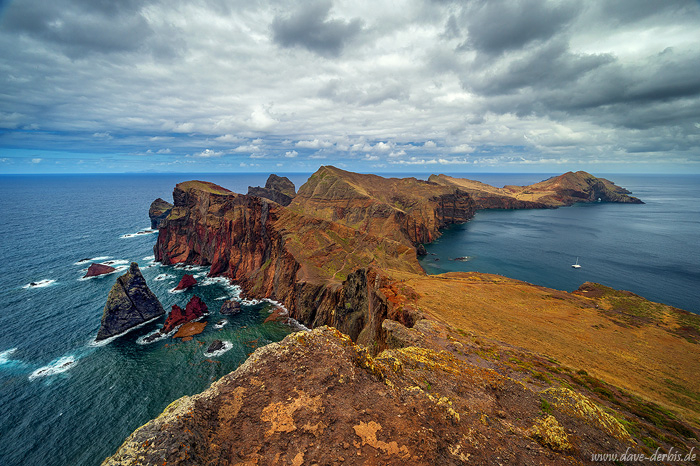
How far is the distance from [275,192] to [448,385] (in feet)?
603

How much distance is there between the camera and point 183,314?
58.6 meters

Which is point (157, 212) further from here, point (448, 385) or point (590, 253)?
point (590, 253)

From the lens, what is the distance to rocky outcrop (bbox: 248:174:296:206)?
185875 mm

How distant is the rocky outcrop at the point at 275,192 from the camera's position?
7318 inches

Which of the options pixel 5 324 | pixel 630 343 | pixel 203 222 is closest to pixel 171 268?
pixel 203 222

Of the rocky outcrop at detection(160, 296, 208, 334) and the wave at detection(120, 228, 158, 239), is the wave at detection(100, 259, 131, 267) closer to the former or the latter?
the wave at detection(120, 228, 158, 239)

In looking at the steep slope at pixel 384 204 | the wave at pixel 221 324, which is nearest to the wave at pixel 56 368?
the wave at pixel 221 324

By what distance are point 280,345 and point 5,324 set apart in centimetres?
7917

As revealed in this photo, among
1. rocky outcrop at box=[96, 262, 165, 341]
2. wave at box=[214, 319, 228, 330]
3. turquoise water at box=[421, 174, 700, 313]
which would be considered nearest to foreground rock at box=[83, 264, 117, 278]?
rocky outcrop at box=[96, 262, 165, 341]

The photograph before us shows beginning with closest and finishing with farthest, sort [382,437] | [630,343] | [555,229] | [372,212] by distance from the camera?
[382,437] → [630,343] → [372,212] → [555,229]

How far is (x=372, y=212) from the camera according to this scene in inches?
4995

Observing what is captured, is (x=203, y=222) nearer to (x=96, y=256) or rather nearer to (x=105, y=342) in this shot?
(x=96, y=256)

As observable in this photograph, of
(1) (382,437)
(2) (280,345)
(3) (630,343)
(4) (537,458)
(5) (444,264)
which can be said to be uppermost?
(2) (280,345)

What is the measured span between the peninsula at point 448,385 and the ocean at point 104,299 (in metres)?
24.6
